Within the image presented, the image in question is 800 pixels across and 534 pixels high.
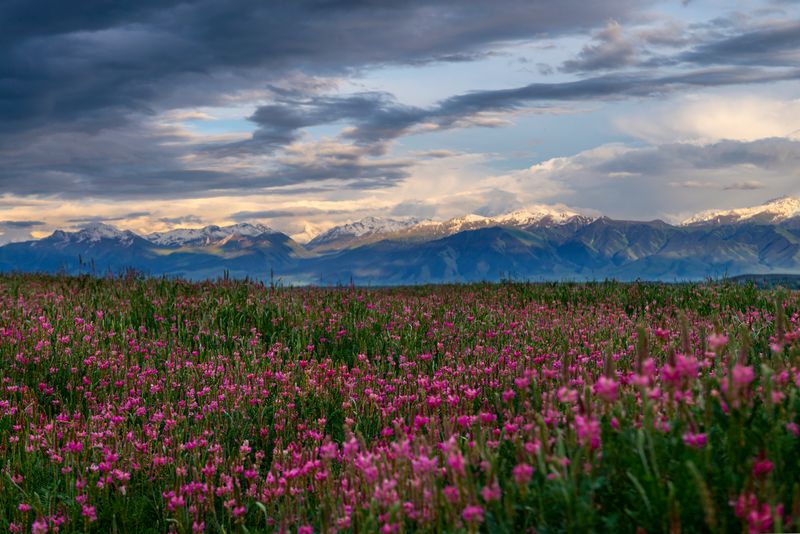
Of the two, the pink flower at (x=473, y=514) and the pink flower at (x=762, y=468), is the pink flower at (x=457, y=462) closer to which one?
the pink flower at (x=473, y=514)

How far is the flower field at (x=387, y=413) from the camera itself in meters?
2.93

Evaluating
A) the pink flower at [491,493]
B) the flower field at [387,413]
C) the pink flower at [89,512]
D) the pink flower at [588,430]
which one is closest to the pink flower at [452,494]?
the flower field at [387,413]

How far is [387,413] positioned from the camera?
255 inches

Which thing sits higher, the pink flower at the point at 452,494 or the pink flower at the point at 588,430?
the pink flower at the point at 588,430

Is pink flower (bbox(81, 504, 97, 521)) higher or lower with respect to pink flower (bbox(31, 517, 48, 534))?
lower

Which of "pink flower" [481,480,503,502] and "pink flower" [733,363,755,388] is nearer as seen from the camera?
"pink flower" [733,363,755,388]

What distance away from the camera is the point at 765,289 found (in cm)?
1596

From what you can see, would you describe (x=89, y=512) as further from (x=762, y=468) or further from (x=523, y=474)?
Answer: (x=762, y=468)

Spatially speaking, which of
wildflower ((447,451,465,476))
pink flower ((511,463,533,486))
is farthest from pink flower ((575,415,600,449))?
wildflower ((447,451,465,476))

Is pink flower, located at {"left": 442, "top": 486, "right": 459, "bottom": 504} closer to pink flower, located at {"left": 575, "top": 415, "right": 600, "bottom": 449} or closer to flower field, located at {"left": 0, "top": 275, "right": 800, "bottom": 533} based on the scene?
flower field, located at {"left": 0, "top": 275, "right": 800, "bottom": 533}

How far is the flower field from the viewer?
2.93m

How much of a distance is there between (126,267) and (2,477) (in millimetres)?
13080

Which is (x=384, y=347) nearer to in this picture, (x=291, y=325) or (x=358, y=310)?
(x=291, y=325)

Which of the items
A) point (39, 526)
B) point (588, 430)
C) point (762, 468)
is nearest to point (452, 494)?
point (588, 430)
